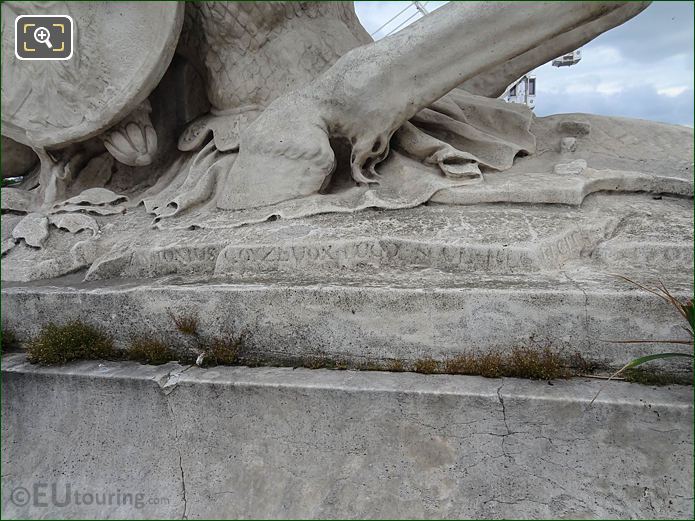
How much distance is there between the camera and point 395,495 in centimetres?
135

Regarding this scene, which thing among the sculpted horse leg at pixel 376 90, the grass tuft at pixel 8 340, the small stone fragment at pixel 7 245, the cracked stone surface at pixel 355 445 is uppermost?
the sculpted horse leg at pixel 376 90

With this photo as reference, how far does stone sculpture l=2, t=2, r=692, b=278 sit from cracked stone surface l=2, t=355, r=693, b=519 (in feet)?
2.58

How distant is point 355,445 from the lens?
1425 millimetres

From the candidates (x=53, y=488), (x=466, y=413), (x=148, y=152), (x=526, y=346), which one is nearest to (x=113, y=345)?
(x=53, y=488)

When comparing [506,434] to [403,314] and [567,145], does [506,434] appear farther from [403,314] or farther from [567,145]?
[567,145]

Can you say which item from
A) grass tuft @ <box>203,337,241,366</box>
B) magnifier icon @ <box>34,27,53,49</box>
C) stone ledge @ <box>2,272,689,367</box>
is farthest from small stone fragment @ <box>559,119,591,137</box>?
magnifier icon @ <box>34,27,53,49</box>

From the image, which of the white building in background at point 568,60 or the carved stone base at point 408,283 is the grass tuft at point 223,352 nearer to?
the carved stone base at point 408,283

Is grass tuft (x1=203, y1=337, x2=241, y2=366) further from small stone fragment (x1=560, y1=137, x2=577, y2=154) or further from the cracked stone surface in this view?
small stone fragment (x1=560, y1=137, x2=577, y2=154)

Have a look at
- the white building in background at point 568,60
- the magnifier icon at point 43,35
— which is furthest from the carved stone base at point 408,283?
the white building in background at point 568,60

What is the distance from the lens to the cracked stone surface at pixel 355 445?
1265 mm

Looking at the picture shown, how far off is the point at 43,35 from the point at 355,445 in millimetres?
2456

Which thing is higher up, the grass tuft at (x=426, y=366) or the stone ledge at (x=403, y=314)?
the stone ledge at (x=403, y=314)

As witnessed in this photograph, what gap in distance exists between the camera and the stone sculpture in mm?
1861

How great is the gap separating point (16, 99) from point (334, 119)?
1714mm
